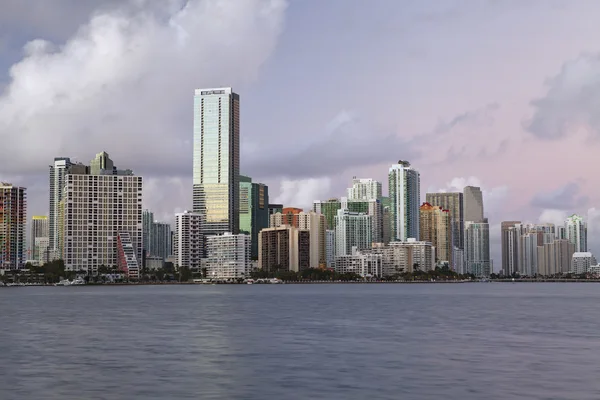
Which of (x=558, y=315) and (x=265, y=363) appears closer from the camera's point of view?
(x=265, y=363)

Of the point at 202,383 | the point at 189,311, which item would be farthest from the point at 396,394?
the point at 189,311

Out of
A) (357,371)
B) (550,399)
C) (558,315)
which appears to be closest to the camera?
(550,399)

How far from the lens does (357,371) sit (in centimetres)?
5569

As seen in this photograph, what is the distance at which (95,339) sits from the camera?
254 feet

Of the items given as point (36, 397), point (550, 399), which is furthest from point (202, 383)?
point (550, 399)

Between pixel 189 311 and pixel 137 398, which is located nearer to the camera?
pixel 137 398

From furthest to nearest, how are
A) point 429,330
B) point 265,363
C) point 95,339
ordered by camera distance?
point 429,330 < point 95,339 < point 265,363

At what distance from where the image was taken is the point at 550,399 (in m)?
44.7

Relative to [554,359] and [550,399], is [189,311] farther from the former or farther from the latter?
[550,399]

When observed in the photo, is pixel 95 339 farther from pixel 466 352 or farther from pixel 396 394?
pixel 396 394

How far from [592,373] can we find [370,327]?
39.7m

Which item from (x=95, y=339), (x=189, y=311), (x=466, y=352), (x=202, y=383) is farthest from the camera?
(x=189, y=311)

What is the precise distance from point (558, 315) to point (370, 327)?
32.1 m

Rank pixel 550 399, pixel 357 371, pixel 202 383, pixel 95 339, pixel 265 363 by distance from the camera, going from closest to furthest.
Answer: pixel 550 399
pixel 202 383
pixel 357 371
pixel 265 363
pixel 95 339
